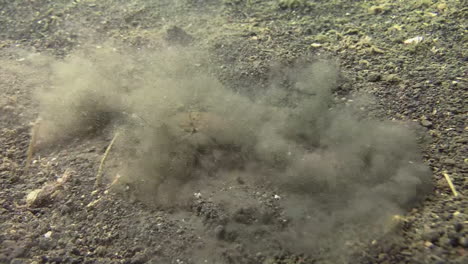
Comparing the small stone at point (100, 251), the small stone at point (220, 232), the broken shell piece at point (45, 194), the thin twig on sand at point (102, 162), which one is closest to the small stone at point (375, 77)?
the small stone at point (220, 232)

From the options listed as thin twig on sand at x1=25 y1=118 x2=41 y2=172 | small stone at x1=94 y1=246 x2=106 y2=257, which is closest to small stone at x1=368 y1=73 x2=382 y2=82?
small stone at x1=94 y1=246 x2=106 y2=257

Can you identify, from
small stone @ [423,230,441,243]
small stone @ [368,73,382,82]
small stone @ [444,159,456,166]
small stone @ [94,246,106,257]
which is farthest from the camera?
small stone @ [368,73,382,82]

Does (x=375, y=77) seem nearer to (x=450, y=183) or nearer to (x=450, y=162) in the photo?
(x=450, y=162)

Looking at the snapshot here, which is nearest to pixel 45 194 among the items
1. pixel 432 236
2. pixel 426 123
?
pixel 432 236

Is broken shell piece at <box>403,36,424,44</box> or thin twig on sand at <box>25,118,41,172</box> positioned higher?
broken shell piece at <box>403,36,424,44</box>

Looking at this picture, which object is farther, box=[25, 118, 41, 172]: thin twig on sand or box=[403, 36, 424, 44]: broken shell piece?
box=[403, 36, 424, 44]: broken shell piece

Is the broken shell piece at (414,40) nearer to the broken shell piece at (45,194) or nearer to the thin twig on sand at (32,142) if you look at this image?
the broken shell piece at (45,194)

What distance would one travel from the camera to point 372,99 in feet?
8.63

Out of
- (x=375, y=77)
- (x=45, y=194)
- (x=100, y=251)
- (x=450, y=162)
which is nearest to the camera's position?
(x=100, y=251)

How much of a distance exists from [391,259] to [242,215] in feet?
2.86

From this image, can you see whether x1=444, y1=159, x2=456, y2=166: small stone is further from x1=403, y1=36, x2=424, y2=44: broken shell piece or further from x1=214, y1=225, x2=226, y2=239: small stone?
x1=214, y1=225, x2=226, y2=239: small stone

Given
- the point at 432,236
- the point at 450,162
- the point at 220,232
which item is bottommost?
the point at 220,232

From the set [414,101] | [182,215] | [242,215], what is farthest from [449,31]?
[182,215]

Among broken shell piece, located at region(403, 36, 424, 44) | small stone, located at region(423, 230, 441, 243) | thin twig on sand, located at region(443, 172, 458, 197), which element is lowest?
small stone, located at region(423, 230, 441, 243)
